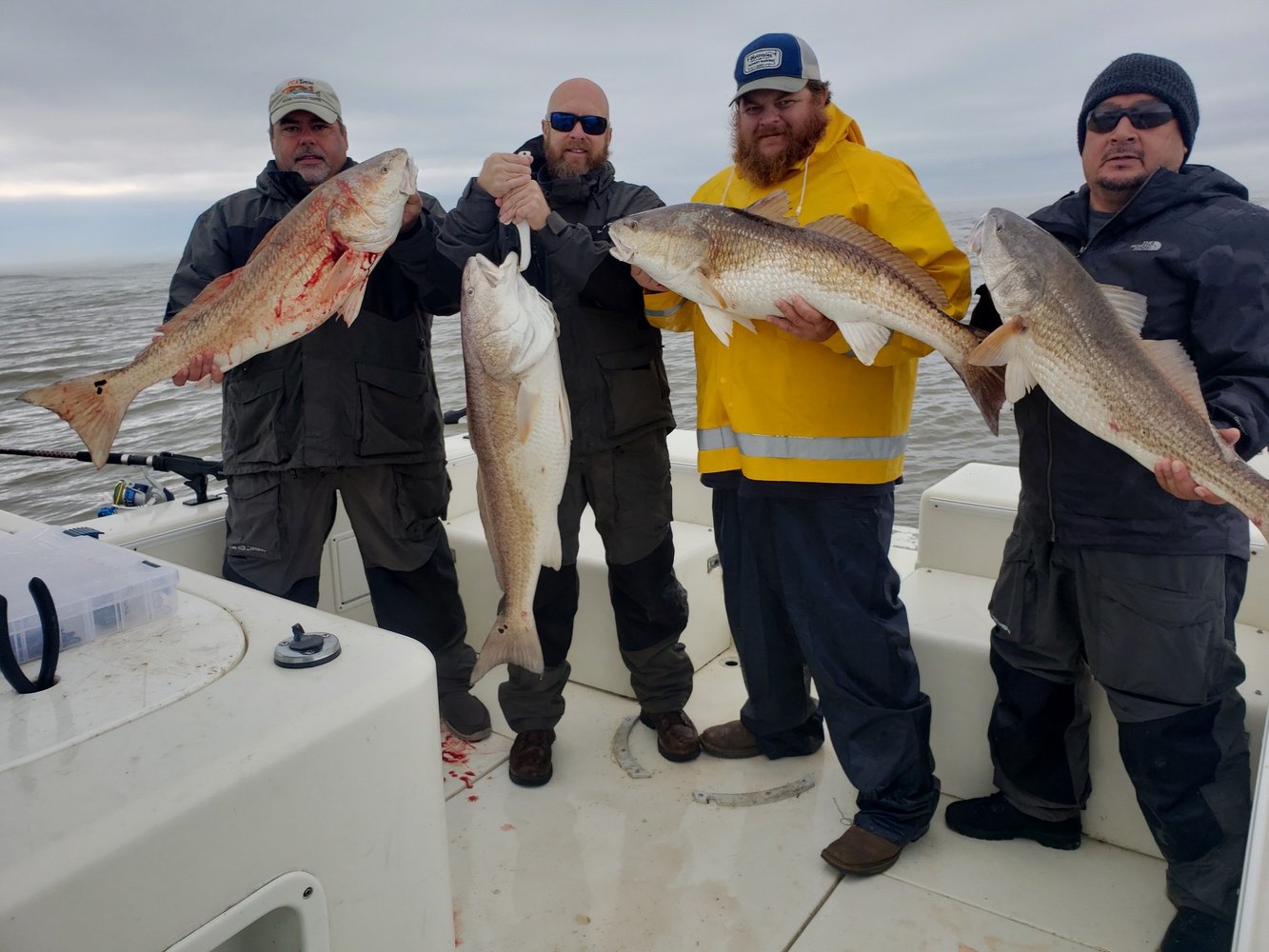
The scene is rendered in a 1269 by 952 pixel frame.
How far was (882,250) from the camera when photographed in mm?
2625

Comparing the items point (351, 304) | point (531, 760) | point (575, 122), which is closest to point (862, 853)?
point (531, 760)

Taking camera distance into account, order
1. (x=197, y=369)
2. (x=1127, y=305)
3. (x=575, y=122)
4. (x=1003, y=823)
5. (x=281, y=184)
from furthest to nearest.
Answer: (x=281, y=184) → (x=575, y=122) → (x=1003, y=823) → (x=197, y=369) → (x=1127, y=305)

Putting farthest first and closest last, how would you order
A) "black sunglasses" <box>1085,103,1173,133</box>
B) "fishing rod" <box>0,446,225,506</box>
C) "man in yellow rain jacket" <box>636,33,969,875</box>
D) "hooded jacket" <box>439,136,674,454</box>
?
1. "fishing rod" <box>0,446,225,506</box>
2. "hooded jacket" <box>439,136,674,454</box>
3. "man in yellow rain jacket" <box>636,33,969,875</box>
4. "black sunglasses" <box>1085,103,1173,133</box>

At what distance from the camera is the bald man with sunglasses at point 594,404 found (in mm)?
3076

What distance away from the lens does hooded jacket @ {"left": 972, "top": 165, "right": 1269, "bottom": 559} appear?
7.63ft

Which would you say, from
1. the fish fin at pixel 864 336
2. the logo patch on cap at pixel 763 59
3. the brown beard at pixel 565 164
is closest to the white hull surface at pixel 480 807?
the fish fin at pixel 864 336

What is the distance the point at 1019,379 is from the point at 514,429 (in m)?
1.46

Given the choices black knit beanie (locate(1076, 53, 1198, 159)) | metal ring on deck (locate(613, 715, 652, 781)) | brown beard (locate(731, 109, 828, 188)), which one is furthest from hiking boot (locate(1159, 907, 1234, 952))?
brown beard (locate(731, 109, 828, 188))

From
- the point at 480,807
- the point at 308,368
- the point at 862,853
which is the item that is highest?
the point at 308,368

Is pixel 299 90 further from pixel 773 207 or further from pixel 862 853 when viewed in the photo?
pixel 862 853

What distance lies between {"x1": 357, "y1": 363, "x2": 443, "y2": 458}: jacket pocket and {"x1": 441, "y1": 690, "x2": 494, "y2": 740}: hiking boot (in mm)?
1115

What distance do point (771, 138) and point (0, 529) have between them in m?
2.59

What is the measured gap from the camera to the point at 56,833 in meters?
1.27

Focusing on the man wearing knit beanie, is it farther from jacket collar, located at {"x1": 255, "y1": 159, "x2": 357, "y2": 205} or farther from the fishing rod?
the fishing rod
